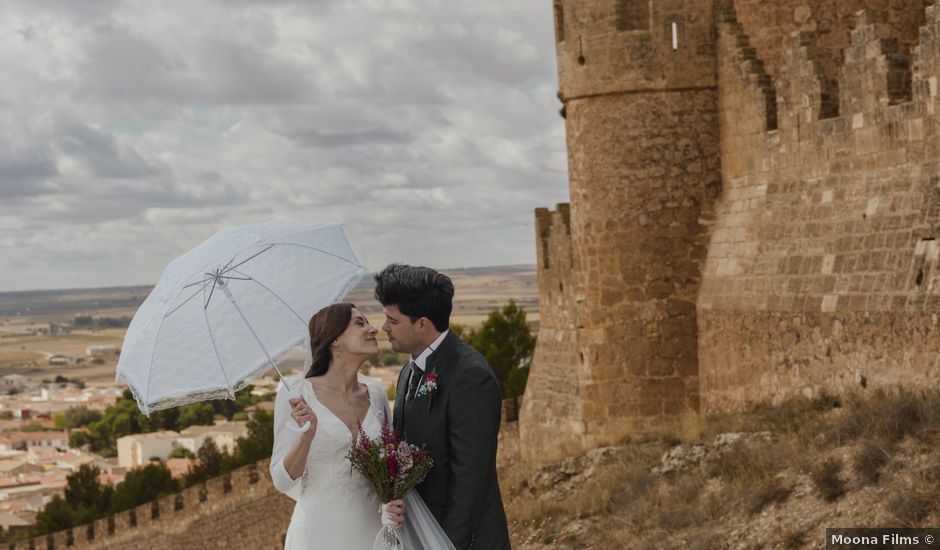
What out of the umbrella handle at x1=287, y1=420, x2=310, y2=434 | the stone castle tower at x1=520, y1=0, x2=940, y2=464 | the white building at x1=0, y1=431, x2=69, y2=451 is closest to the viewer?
the umbrella handle at x1=287, y1=420, x2=310, y2=434

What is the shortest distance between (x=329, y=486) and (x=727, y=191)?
9.16 m

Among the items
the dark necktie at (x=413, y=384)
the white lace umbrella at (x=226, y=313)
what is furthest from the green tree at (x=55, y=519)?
the dark necktie at (x=413, y=384)

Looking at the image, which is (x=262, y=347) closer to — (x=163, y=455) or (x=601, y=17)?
(x=601, y=17)

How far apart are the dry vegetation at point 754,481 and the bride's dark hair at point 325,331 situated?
14.7 ft

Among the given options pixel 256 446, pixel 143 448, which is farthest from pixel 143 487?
pixel 143 448

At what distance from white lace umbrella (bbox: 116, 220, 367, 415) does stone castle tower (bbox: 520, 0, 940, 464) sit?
6.48 meters

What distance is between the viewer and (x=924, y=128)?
1164 cm

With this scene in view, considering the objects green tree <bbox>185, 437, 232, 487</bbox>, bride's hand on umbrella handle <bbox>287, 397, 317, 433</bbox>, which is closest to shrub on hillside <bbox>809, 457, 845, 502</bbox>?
bride's hand on umbrella handle <bbox>287, 397, 317, 433</bbox>

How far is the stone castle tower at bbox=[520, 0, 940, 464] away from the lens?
40.6ft

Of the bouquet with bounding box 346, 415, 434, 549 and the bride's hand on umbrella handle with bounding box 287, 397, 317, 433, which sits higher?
the bride's hand on umbrella handle with bounding box 287, 397, 317, 433

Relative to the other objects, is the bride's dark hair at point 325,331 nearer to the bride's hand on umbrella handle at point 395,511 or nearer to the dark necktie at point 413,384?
the dark necktie at point 413,384

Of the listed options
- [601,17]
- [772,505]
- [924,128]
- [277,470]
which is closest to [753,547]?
[772,505]

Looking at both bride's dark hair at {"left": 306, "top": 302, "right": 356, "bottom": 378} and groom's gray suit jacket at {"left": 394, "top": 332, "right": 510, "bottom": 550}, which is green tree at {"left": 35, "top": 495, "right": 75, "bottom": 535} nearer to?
bride's dark hair at {"left": 306, "top": 302, "right": 356, "bottom": 378}

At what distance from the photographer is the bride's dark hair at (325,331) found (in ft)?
19.9
